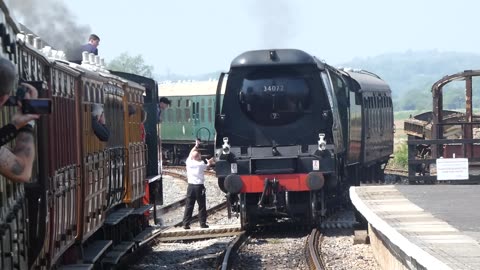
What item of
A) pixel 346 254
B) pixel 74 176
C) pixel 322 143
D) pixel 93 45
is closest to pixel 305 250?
pixel 346 254

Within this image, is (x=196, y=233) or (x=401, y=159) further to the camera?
(x=401, y=159)

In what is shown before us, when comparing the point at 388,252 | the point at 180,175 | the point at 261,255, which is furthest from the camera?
the point at 180,175

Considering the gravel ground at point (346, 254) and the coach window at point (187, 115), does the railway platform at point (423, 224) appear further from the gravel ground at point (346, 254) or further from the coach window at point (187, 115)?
the coach window at point (187, 115)

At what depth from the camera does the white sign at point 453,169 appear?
64.0ft

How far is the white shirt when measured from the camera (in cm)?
1900

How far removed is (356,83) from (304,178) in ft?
17.6

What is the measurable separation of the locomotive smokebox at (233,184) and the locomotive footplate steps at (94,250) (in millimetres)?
4921

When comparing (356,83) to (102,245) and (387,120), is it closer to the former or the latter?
(387,120)

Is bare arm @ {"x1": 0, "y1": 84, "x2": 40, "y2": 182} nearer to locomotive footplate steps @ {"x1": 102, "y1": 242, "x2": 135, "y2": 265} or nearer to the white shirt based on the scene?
locomotive footplate steps @ {"x1": 102, "y1": 242, "x2": 135, "y2": 265}

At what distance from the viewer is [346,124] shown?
66.1 ft

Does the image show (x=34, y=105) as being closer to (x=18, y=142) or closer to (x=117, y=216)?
(x=18, y=142)

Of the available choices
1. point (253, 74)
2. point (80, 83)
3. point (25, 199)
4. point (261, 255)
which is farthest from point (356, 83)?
point (25, 199)

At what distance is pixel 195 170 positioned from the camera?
19.1 m

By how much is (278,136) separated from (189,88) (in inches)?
951
